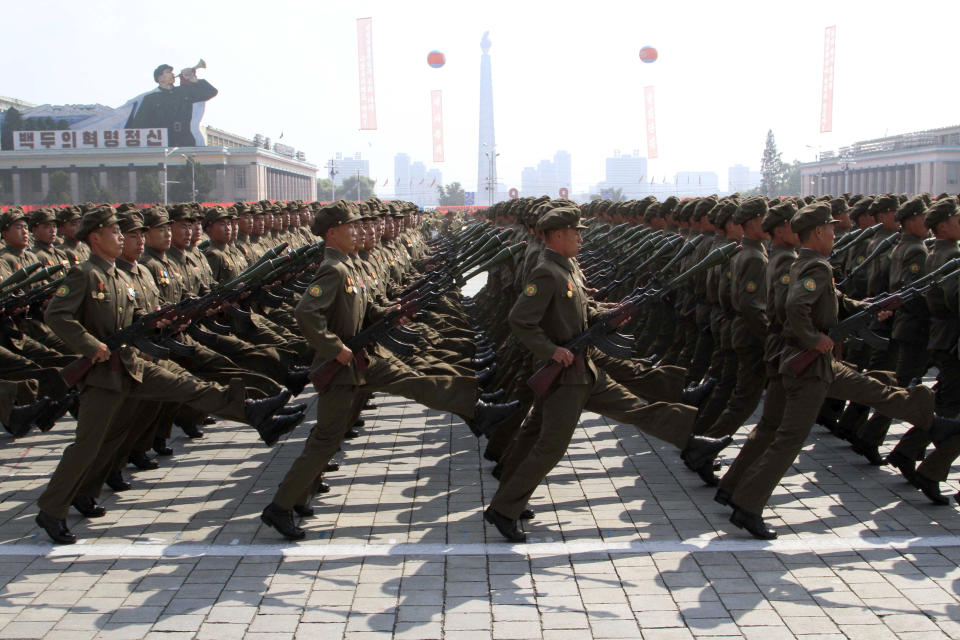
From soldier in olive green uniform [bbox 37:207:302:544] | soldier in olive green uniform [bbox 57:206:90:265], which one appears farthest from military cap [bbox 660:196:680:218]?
soldier in olive green uniform [bbox 57:206:90:265]

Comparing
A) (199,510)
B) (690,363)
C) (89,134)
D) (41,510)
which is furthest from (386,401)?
(89,134)

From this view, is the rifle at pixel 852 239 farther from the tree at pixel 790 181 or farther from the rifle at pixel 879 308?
the tree at pixel 790 181

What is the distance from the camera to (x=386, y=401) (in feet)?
35.9

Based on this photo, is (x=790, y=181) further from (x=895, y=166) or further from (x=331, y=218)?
(x=331, y=218)

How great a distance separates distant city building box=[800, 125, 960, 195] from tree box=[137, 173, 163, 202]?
63.2 m

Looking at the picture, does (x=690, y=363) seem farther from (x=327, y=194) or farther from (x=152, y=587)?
(x=327, y=194)

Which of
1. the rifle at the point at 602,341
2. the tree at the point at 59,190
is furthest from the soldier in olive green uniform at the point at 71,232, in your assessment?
the tree at the point at 59,190

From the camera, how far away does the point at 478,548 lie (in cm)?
582

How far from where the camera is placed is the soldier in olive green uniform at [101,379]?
596 centimetres

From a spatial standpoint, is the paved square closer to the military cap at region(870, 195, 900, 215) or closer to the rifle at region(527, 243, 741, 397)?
the rifle at region(527, 243, 741, 397)

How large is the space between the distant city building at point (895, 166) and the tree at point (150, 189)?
208 ft

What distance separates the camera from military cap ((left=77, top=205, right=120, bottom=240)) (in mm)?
6195

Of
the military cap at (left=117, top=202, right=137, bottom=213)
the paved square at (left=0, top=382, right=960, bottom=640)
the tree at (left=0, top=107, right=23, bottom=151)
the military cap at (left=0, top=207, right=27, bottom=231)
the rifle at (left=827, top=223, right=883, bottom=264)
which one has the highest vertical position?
the tree at (left=0, top=107, right=23, bottom=151)

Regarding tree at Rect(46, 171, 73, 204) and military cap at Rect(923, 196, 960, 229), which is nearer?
military cap at Rect(923, 196, 960, 229)
